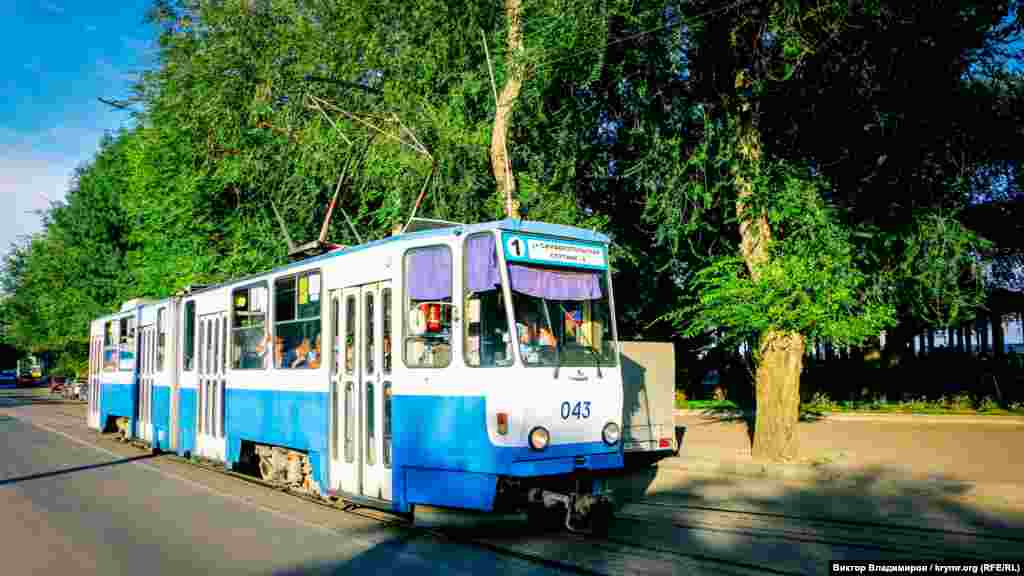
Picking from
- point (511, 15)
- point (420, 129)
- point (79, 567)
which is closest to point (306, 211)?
point (420, 129)

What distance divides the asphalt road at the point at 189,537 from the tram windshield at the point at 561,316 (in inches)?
83.3

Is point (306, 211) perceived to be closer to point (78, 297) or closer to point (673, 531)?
point (673, 531)

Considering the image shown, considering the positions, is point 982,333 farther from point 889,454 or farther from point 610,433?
point 610,433

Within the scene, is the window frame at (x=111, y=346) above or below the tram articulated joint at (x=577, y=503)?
above

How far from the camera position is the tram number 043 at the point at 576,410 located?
345 inches

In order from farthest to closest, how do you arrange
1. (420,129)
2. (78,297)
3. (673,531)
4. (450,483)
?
(78,297)
(420,129)
(673,531)
(450,483)

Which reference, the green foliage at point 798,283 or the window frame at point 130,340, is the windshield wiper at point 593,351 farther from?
the window frame at point 130,340

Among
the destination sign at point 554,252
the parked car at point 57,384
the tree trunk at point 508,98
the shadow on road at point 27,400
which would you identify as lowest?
the shadow on road at point 27,400

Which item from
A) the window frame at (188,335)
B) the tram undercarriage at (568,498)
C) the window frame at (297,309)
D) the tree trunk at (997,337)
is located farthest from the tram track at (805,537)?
the tree trunk at (997,337)

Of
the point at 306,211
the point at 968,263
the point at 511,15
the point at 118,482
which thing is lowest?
the point at 118,482

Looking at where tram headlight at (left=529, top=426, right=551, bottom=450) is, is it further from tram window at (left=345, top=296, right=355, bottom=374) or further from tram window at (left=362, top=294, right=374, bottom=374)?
tram window at (left=345, top=296, right=355, bottom=374)

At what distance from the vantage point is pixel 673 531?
9.43 m

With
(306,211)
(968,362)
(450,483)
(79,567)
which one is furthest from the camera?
(968,362)

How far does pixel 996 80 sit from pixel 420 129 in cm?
1049
